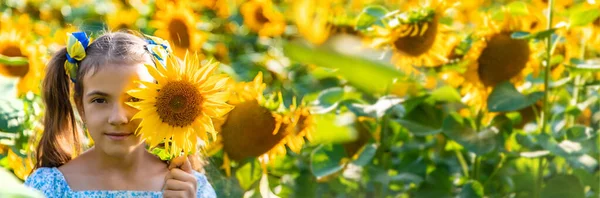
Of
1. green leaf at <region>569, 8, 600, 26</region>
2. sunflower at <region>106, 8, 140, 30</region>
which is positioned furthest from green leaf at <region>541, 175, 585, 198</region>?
sunflower at <region>106, 8, 140, 30</region>

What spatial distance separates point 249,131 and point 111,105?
318mm

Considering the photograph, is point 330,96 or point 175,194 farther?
point 330,96

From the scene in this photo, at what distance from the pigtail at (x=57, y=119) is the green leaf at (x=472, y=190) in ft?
2.59

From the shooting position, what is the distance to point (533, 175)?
5.74ft

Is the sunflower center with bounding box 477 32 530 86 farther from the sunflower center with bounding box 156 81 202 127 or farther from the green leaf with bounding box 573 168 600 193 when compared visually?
the sunflower center with bounding box 156 81 202 127

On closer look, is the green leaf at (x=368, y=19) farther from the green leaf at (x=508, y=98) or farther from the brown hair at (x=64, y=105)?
the brown hair at (x=64, y=105)

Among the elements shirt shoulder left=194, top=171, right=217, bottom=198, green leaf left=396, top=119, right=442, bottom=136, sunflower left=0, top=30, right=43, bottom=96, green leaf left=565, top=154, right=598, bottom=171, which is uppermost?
sunflower left=0, top=30, right=43, bottom=96

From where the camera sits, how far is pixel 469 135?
1.66 meters

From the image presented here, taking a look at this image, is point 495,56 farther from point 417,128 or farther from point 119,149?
point 119,149

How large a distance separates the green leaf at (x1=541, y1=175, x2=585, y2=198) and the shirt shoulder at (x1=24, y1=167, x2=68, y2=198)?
40.4 inches

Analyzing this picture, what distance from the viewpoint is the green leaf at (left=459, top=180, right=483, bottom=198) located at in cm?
161

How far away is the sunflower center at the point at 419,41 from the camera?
5.23ft

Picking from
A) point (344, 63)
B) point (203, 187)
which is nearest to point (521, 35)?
point (203, 187)

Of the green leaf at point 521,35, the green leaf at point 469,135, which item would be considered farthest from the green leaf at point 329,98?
the green leaf at point 521,35
